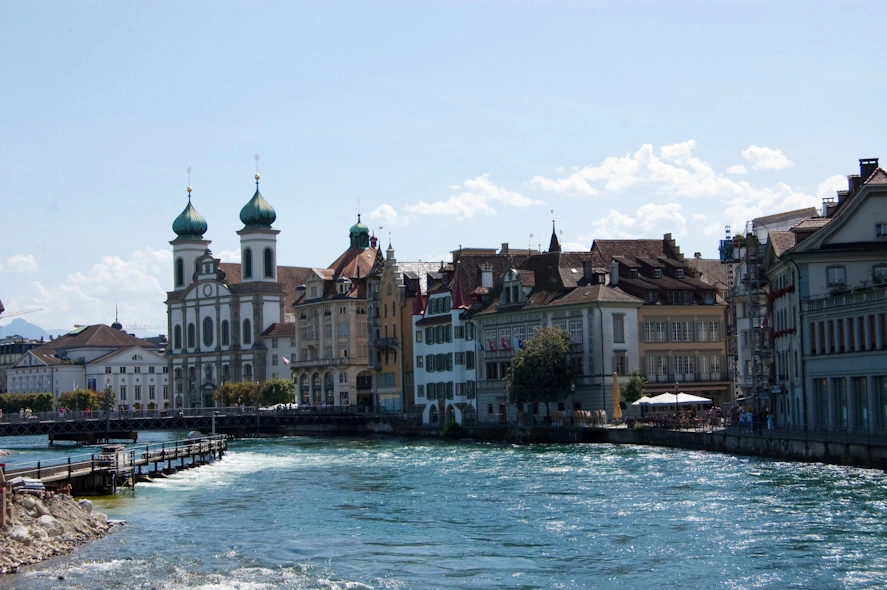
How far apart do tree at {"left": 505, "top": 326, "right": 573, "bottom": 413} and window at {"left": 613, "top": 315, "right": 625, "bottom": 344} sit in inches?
157

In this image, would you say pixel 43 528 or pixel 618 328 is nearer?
pixel 43 528

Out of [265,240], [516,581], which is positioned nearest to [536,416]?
[516,581]

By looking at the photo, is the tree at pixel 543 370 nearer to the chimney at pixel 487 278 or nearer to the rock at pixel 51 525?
the chimney at pixel 487 278

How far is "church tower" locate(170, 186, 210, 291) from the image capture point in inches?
6934

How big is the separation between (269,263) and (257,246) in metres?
2.24

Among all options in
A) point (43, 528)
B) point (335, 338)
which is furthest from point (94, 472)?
point (335, 338)

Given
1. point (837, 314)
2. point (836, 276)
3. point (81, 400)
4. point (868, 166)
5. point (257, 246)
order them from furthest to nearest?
point (81, 400)
point (257, 246)
point (868, 166)
point (836, 276)
point (837, 314)

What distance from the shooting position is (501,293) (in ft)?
335

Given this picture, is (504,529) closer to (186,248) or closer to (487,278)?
(487,278)

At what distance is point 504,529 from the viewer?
43.0 meters

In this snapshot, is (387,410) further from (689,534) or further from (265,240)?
(689,534)

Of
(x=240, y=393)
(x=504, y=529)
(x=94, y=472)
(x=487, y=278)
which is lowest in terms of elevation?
(x=504, y=529)

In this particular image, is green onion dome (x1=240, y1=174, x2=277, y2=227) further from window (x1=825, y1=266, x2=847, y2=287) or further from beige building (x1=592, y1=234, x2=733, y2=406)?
window (x1=825, y1=266, x2=847, y2=287)

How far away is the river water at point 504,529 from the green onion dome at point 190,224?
373ft
